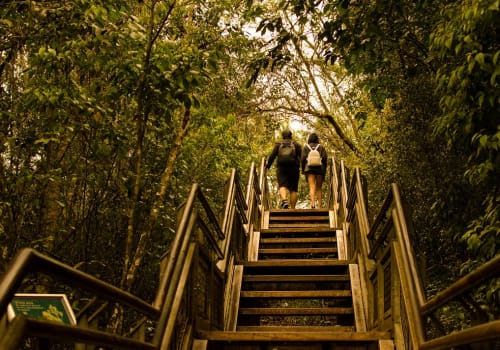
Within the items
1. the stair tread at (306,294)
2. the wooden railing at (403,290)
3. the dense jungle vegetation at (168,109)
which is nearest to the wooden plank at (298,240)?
the wooden railing at (403,290)

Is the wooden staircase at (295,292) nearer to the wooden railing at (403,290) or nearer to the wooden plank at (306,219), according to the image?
the wooden plank at (306,219)

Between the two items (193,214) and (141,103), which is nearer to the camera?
(193,214)

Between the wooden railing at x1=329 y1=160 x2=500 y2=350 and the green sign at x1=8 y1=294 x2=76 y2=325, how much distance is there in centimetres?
171

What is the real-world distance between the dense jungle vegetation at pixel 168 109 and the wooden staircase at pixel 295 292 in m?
1.20

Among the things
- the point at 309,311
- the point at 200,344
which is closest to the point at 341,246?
the point at 309,311

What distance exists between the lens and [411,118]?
951 centimetres

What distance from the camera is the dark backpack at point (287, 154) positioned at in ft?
37.4

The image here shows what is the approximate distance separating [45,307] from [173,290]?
5.03ft

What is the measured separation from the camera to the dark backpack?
1141 cm

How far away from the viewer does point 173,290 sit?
12.6 ft

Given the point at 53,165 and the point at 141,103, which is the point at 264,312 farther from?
the point at 53,165

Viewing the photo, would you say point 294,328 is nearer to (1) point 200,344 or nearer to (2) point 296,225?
(1) point 200,344

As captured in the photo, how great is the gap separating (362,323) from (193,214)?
7.32ft

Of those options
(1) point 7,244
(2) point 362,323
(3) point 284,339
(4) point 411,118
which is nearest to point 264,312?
(2) point 362,323
